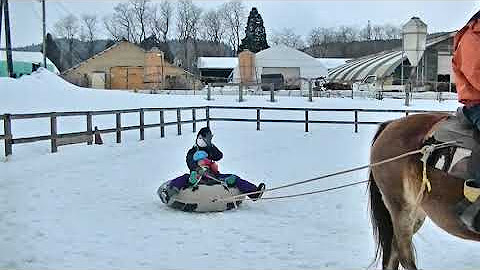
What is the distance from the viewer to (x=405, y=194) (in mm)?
4941

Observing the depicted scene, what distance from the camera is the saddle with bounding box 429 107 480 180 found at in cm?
441

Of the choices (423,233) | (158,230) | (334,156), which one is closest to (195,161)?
(158,230)

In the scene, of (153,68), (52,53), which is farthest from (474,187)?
(52,53)

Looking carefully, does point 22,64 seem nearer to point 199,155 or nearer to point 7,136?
point 7,136

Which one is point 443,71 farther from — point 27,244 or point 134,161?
point 27,244

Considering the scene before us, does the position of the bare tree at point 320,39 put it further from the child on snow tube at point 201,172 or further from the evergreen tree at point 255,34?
the child on snow tube at point 201,172

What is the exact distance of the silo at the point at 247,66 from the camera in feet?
217

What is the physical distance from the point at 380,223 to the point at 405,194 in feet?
1.51

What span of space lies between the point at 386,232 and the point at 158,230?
2835 millimetres

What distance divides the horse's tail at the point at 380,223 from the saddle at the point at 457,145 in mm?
776

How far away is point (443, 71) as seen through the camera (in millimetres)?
57094

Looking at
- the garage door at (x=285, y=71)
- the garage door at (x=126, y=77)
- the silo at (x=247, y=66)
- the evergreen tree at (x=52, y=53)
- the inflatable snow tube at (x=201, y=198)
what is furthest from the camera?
the evergreen tree at (x=52, y=53)

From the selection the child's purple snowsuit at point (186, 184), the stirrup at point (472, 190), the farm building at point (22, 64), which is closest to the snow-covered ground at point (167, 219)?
the child's purple snowsuit at point (186, 184)

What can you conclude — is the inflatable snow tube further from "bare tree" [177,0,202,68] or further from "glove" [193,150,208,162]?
"bare tree" [177,0,202,68]
